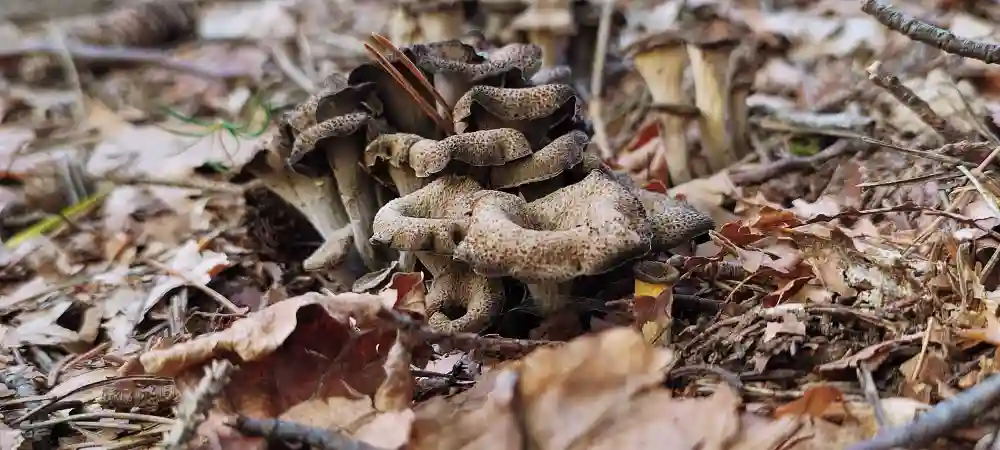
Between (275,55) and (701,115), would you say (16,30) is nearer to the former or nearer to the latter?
(275,55)

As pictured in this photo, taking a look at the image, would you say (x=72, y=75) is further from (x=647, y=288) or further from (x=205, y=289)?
(x=647, y=288)

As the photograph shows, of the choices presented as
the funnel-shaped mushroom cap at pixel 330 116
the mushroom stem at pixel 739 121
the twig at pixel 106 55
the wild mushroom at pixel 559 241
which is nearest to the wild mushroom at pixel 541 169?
the wild mushroom at pixel 559 241

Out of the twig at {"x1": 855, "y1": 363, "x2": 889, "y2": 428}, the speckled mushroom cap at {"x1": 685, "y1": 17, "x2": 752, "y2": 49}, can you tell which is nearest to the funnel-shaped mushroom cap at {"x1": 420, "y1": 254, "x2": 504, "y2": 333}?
the twig at {"x1": 855, "y1": 363, "x2": 889, "y2": 428}

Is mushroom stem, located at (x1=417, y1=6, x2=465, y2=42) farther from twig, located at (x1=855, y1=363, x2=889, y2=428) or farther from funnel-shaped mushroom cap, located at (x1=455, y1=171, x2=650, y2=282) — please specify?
twig, located at (x1=855, y1=363, x2=889, y2=428)

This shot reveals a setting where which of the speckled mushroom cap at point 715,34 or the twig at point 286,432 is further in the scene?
the speckled mushroom cap at point 715,34

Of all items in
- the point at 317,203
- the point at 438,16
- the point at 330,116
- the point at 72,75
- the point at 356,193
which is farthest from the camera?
the point at 72,75

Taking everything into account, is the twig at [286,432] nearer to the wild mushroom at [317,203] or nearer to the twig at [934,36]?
the wild mushroom at [317,203]

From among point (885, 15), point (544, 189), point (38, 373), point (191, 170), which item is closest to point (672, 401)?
point (544, 189)

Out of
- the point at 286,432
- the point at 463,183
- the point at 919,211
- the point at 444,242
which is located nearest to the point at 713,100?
the point at 919,211

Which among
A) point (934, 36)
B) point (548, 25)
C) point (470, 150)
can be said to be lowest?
point (470, 150)
